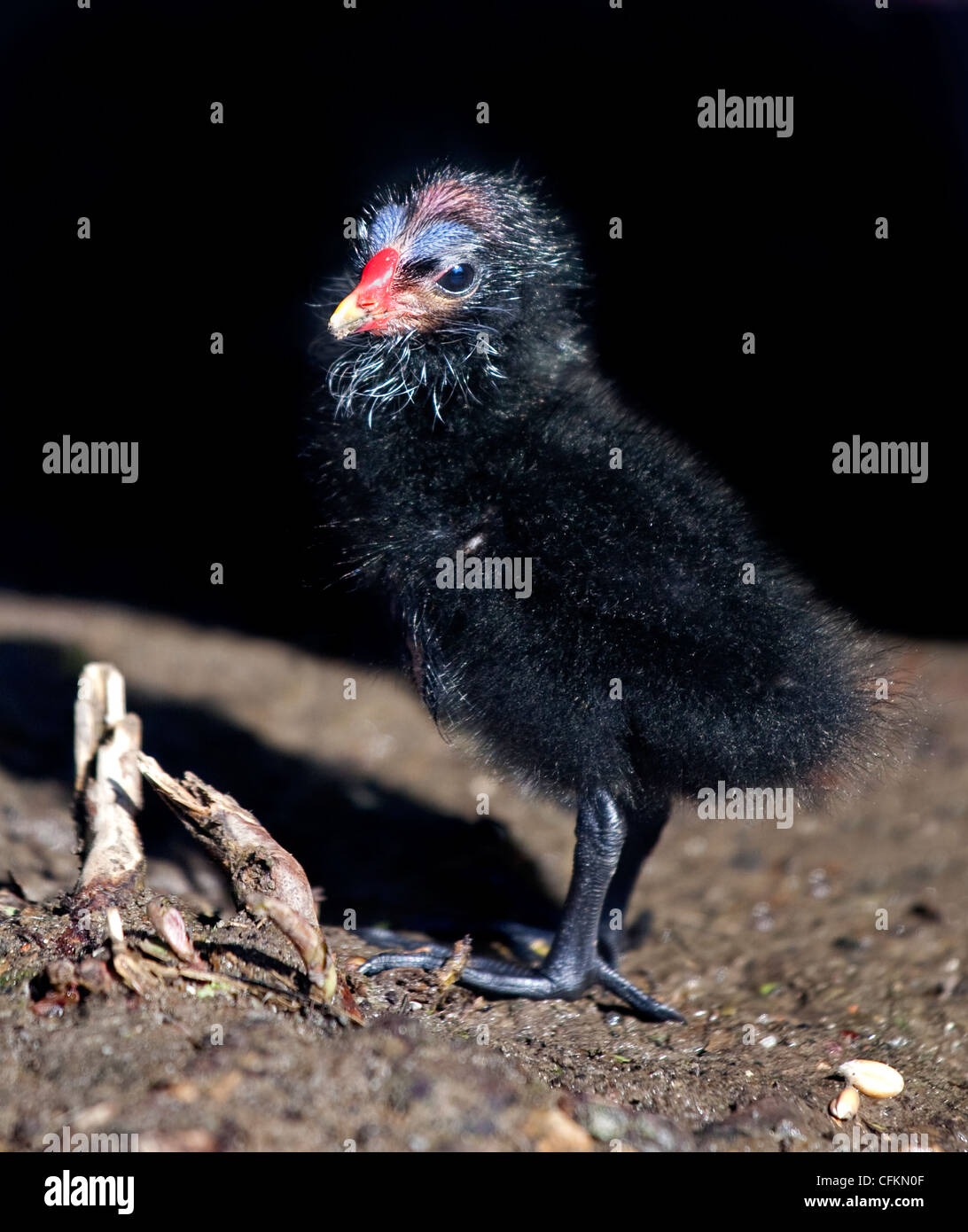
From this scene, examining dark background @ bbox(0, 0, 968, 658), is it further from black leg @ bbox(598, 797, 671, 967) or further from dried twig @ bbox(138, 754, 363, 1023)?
dried twig @ bbox(138, 754, 363, 1023)

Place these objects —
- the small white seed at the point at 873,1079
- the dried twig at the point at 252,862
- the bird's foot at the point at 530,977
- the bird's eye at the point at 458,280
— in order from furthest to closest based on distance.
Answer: the bird's eye at the point at 458,280 → the bird's foot at the point at 530,977 → the small white seed at the point at 873,1079 → the dried twig at the point at 252,862

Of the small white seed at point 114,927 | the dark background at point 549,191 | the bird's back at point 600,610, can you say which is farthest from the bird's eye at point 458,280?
Answer: the small white seed at point 114,927

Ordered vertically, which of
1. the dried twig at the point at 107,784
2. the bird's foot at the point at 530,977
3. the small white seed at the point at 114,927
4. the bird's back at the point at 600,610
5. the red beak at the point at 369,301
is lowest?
the bird's foot at the point at 530,977

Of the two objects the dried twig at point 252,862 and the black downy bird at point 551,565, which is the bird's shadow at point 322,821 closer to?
the black downy bird at point 551,565

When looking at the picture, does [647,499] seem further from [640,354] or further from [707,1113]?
[640,354]

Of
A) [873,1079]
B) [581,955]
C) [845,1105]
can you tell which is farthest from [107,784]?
[873,1079]

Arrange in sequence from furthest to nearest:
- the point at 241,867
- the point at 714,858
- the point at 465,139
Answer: the point at 465,139 < the point at 714,858 < the point at 241,867
